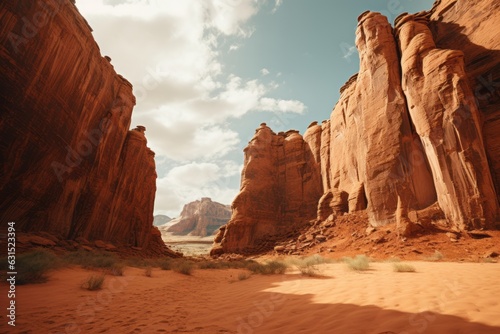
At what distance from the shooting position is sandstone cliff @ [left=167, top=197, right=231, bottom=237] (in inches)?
4114

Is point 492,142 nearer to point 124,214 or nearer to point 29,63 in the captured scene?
point 29,63

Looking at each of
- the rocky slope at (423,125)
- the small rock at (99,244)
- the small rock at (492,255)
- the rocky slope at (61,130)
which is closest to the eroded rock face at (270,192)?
the rocky slope at (423,125)

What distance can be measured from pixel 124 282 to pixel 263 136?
107ft

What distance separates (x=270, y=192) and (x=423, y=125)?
22.1m

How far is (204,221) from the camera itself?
10775 cm

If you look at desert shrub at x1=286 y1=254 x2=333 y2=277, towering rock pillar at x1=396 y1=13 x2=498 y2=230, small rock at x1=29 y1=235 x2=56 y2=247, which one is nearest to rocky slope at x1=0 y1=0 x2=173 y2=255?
small rock at x1=29 y1=235 x2=56 y2=247

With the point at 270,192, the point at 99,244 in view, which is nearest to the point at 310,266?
the point at 99,244

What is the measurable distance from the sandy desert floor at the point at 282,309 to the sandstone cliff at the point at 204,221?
97662 mm

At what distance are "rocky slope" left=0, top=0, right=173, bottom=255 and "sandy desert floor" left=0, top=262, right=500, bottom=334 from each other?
10.9 meters

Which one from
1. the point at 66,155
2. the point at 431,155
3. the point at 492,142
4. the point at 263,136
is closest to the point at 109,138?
the point at 66,155

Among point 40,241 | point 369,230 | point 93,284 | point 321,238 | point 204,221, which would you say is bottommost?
point 93,284

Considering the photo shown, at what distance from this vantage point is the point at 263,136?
1544 inches

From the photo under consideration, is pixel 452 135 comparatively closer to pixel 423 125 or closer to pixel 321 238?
pixel 423 125

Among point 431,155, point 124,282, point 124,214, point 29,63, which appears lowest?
point 124,282
